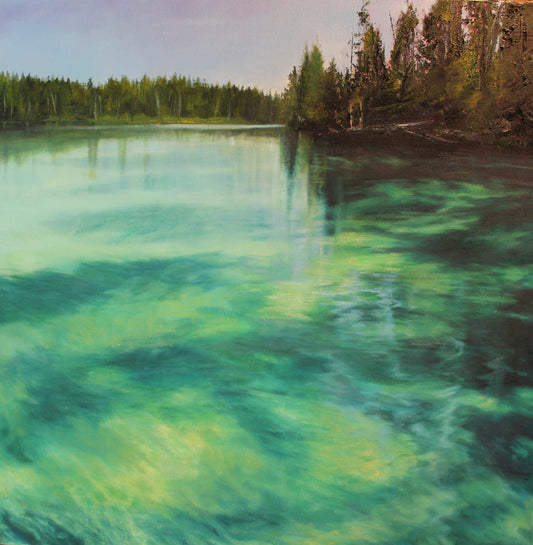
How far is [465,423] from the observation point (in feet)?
4.01

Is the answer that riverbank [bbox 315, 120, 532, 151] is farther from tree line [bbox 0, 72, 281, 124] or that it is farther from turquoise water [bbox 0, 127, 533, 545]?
tree line [bbox 0, 72, 281, 124]

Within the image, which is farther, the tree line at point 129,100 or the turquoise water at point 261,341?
the tree line at point 129,100

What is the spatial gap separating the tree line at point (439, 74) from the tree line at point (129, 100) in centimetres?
11

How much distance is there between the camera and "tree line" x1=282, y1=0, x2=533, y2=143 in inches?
65.7

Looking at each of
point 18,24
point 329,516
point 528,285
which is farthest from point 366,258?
point 18,24

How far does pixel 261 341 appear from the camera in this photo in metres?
1.46

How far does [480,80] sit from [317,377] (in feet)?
3.48

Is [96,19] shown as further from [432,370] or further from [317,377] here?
[432,370]

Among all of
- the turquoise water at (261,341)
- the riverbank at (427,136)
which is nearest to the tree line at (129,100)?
the turquoise water at (261,341)

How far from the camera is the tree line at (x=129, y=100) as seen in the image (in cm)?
164

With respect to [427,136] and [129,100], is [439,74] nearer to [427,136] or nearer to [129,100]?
[427,136]

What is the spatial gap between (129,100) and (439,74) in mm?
955

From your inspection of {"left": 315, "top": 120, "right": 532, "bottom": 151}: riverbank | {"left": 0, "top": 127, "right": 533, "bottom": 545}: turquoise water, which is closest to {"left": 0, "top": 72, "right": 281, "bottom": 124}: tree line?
{"left": 0, "top": 127, "right": 533, "bottom": 545}: turquoise water

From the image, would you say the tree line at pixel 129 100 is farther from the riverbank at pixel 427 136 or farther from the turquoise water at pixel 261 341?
the riverbank at pixel 427 136
